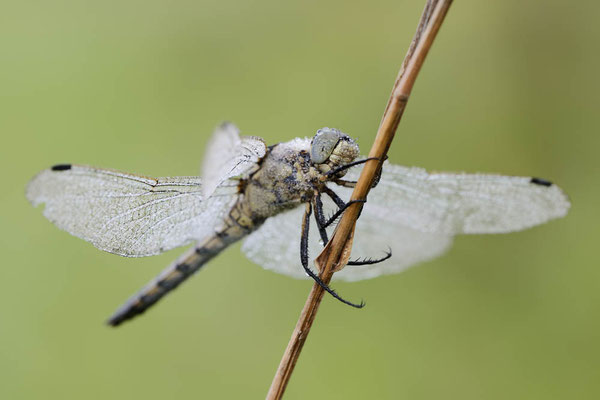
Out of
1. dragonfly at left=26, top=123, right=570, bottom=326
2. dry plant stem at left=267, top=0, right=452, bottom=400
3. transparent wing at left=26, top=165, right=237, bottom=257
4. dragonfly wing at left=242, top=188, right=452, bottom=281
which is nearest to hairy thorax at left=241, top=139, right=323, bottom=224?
dragonfly at left=26, top=123, right=570, bottom=326

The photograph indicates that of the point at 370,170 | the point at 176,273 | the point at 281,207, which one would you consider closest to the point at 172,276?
the point at 176,273

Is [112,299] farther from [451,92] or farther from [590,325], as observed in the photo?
[590,325]

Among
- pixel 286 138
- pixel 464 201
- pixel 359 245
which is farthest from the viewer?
pixel 286 138

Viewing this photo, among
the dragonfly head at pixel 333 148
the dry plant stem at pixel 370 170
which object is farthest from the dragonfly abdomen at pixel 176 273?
the dry plant stem at pixel 370 170

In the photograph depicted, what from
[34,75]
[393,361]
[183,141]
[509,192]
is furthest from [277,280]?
[34,75]

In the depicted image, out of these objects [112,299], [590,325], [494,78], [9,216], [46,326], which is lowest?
[46,326]

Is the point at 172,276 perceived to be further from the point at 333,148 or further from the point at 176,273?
the point at 333,148
